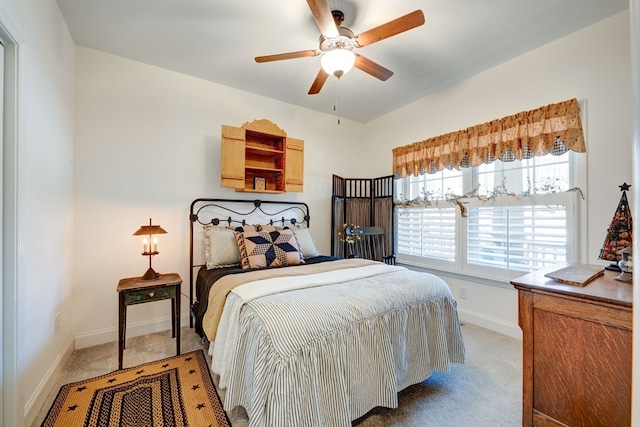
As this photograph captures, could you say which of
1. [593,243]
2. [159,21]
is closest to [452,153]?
[593,243]

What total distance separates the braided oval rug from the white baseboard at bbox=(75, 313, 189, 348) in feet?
2.18

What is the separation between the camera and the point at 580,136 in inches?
85.0

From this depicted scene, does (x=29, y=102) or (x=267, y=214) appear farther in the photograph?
(x=267, y=214)

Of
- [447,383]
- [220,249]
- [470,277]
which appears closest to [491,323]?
[470,277]

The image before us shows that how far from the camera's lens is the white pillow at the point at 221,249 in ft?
8.16

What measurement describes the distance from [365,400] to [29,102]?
2575 mm

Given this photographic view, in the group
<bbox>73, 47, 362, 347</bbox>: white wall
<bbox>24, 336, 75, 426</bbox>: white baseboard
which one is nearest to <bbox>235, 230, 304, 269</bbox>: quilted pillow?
<bbox>73, 47, 362, 347</bbox>: white wall

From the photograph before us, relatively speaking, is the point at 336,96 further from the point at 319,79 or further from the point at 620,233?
the point at 620,233

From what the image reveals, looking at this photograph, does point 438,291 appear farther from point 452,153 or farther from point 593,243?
point 452,153

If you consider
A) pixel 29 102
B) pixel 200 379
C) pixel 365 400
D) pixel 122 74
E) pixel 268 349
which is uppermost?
pixel 122 74

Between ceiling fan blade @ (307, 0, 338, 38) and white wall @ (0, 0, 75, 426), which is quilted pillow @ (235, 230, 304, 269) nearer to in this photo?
white wall @ (0, 0, 75, 426)

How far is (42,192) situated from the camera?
5.56 feet

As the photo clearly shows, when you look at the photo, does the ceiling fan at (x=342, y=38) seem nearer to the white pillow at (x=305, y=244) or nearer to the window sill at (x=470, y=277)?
the white pillow at (x=305, y=244)

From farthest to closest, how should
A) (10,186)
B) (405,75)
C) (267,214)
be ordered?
(267,214)
(405,75)
(10,186)
